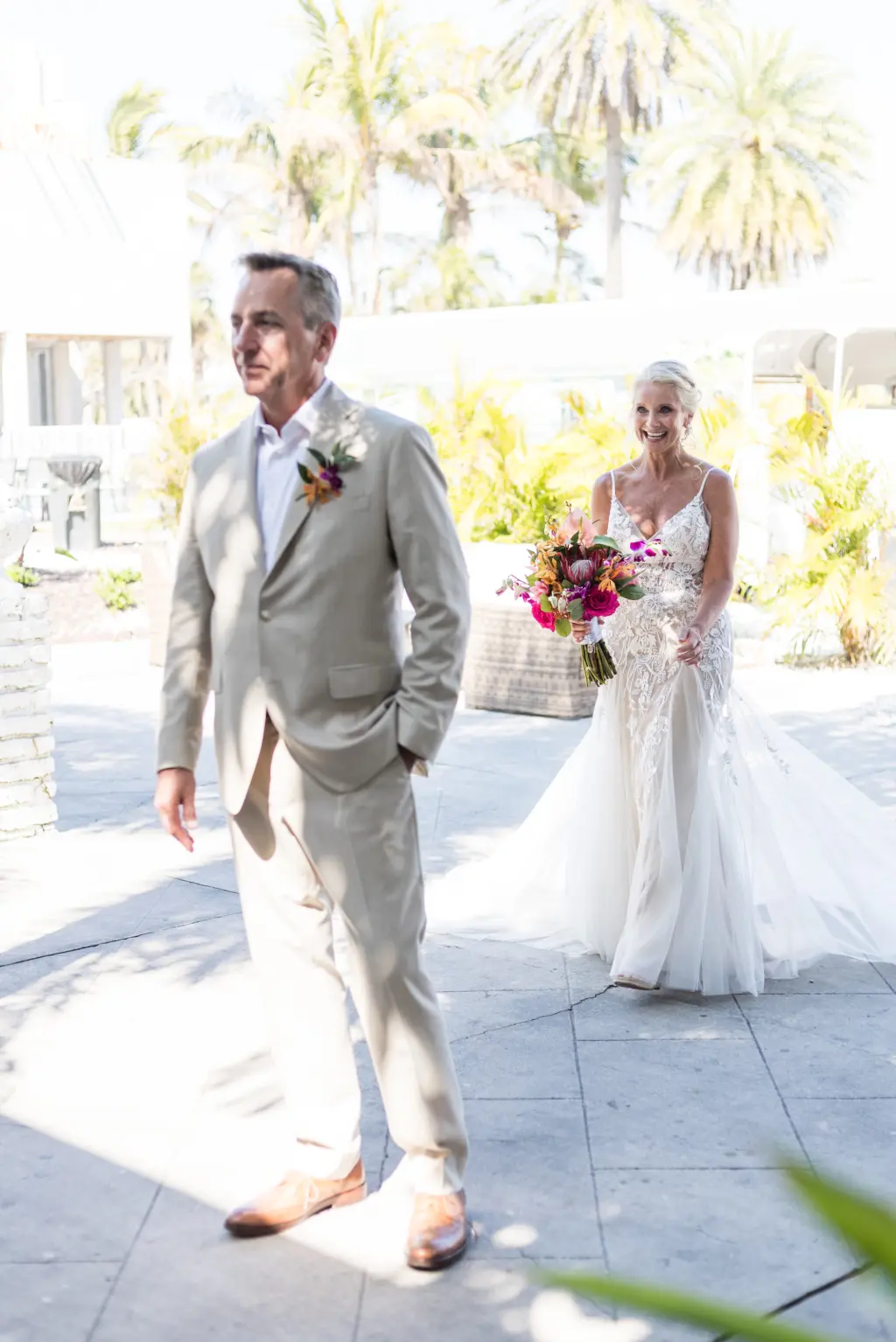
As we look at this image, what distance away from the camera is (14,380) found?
30.3 meters

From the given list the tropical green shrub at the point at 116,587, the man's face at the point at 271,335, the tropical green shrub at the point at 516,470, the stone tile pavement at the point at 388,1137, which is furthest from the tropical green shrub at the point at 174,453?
the man's face at the point at 271,335

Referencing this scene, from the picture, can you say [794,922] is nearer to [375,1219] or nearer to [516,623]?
[375,1219]

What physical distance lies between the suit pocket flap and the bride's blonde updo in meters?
2.28

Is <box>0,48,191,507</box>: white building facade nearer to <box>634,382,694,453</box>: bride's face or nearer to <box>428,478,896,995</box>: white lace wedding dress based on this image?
<box>428,478,896,995</box>: white lace wedding dress

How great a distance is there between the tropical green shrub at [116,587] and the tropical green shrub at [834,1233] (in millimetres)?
15487

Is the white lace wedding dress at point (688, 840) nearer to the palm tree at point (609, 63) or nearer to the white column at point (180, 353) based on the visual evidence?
the white column at point (180, 353)

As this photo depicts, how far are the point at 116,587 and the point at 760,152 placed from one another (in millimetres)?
35514

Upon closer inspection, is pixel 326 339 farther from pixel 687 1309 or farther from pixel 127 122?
pixel 127 122

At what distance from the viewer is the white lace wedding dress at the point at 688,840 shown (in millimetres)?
5281

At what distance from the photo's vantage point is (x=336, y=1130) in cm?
362

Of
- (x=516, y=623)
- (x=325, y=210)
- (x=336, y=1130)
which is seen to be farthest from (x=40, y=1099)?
(x=325, y=210)

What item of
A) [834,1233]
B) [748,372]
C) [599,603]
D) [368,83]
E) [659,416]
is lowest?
[599,603]

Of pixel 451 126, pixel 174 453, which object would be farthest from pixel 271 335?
pixel 451 126

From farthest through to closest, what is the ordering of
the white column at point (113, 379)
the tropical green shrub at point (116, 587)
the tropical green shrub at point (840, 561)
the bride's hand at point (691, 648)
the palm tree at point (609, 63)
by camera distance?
the palm tree at point (609, 63)
the white column at point (113, 379)
the tropical green shrub at point (116, 587)
the tropical green shrub at point (840, 561)
the bride's hand at point (691, 648)
